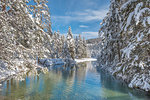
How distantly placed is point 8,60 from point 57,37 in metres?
56.0

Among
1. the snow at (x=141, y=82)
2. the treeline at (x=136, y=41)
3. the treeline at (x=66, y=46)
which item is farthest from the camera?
the treeline at (x=66, y=46)

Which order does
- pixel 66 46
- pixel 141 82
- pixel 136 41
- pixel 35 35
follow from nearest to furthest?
pixel 35 35 < pixel 136 41 < pixel 141 82 < pixel 66 46

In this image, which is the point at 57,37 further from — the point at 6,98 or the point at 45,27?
the point at 45,27

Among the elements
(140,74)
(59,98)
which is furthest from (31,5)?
→ (140,74)

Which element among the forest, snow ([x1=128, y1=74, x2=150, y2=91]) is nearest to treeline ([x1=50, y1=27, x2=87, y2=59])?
snow ([x1=128, y1=74, x2=150, y2=91])

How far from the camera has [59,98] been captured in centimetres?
1189

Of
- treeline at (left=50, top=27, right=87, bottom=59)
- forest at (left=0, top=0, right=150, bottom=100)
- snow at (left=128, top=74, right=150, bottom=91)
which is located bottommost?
snow at (left=128, top=74, right=150, bottom=91)

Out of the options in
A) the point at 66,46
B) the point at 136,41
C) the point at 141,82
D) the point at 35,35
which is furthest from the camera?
the point at 66,46

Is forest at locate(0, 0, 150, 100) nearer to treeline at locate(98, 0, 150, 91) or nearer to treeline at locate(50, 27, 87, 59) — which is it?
treeline at locate(98, 0, 150, 91)

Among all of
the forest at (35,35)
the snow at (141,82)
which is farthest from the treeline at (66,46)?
the forest at (35,35)

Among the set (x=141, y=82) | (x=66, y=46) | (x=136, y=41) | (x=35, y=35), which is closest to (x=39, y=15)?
(x=35, y=35)

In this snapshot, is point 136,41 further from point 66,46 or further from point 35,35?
point 66,46

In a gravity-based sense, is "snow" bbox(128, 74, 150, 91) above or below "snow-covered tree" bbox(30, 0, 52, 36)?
below

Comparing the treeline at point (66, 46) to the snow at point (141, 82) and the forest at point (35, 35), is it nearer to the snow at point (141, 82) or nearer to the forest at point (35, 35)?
the snow at point (141, 82)
